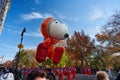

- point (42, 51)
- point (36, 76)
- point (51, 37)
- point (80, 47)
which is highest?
point (80, 47)

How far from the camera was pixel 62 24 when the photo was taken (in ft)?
54.0

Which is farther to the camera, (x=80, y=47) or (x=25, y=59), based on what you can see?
(x=25, y=59)

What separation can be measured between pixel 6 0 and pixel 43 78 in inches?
2419

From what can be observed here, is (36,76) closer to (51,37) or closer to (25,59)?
(51,37)

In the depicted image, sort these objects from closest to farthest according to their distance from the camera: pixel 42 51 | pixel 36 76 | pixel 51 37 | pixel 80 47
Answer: pixel 36 76 < pixel 42 51 < pixel 51 37 < pixel 80 47

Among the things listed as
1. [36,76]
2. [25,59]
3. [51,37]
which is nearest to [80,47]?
[25,59]

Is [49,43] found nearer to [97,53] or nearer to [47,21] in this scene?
[47,21]

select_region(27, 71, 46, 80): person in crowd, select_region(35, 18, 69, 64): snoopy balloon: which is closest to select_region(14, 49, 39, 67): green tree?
select_region(35, 18, 69, 64): snoopy balloon

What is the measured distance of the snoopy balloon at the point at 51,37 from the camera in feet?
52.7

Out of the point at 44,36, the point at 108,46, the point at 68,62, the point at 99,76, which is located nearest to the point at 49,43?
the point at 44,36

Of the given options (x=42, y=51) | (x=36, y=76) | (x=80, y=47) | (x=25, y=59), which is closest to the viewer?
(x=36, y=76)

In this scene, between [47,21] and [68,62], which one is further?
[68,62]

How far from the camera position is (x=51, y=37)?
16562 mm

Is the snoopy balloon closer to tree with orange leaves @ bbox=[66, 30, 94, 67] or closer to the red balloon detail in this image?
the red balloon detail
